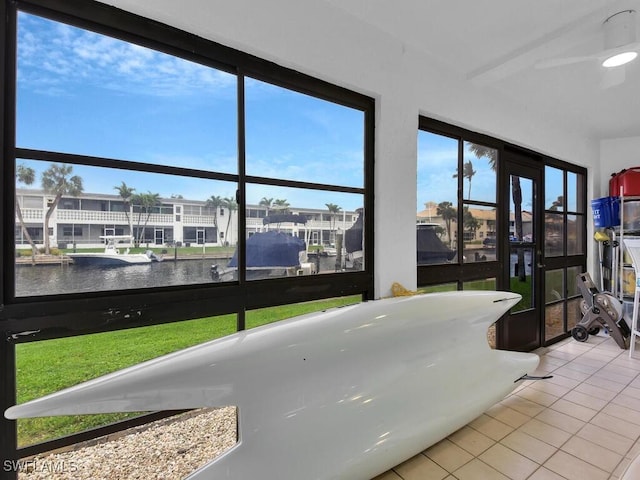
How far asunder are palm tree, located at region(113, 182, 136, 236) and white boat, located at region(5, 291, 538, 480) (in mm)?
691

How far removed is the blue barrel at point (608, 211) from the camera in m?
4.10

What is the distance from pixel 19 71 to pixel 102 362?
1341mm

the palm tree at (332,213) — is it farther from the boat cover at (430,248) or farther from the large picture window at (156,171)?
the boat cover at (430,248)

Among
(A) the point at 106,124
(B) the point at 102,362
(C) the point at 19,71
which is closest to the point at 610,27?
(A) the point at 106,124

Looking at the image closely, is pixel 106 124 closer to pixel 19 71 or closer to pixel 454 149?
pixel 19 71

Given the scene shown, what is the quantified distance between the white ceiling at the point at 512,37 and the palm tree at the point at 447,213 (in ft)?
3.71

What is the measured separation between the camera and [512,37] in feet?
7.20

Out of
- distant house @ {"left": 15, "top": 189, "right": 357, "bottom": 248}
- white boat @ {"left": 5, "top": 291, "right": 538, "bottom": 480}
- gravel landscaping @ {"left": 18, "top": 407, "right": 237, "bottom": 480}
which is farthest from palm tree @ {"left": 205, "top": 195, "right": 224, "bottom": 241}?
gravel landscaping @ {"left": 18, "top": 407, "right": 237, "bottom": 480}

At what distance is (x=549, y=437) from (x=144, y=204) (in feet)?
8.89

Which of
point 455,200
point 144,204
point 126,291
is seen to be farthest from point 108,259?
point 455,200

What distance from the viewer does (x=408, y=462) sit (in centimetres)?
169

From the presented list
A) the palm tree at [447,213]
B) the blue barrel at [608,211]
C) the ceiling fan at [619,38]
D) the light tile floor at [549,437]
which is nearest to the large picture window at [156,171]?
the palm tree at [447,213]

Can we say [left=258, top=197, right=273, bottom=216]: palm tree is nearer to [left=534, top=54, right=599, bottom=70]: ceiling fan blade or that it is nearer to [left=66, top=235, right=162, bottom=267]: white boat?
[left=66, top=235, right=162, bottom=267]: white boat

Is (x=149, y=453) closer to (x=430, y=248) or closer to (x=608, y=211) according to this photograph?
(x=430, y=248)
